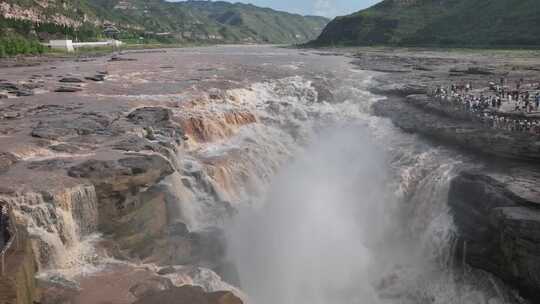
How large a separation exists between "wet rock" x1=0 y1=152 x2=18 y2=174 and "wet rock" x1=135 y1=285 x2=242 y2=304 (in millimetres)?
8006

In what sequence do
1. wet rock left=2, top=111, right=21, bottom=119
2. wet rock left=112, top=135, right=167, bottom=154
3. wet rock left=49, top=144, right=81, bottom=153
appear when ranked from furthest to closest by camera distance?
wet rock left=2, top=111, right=21, bottom=119 < wet rock left=112, top=135, right=167, bottom=154 < wet rock left=49, top=144, right=81, bottom=153

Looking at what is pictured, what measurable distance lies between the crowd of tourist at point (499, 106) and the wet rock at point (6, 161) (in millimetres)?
22470

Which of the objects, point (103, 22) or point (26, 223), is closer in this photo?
point (26, 223)

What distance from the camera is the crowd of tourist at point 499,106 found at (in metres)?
25.5

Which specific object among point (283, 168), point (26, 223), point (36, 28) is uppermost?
point (36, 28)

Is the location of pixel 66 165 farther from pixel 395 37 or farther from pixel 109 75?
pixel 395 37

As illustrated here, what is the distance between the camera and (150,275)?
1463 centimetres

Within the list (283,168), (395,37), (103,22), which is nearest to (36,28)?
(103,22)

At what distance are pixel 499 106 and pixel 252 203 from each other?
1756 cm

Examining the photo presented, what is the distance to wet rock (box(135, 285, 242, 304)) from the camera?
13.1m

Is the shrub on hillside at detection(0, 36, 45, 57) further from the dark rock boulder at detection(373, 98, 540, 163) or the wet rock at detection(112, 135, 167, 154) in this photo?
the wet rock at detection(112, 135, 167, 154)

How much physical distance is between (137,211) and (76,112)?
1298cm

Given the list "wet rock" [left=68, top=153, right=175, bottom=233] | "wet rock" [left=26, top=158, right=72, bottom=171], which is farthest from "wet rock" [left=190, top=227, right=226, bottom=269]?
"wet rock" [left=26, top=158, right=72, bottom=171]

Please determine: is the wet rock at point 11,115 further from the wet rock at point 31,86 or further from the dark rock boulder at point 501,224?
the dark rock boulder at point 501,224
